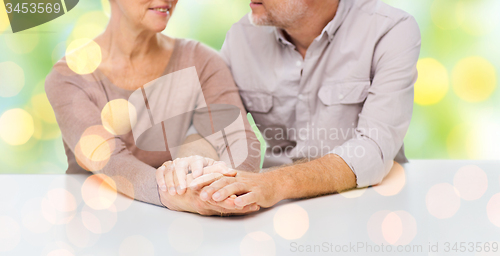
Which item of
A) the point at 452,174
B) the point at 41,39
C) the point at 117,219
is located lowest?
the point at 452,174

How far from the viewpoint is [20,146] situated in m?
1.83

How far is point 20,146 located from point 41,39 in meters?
0.57

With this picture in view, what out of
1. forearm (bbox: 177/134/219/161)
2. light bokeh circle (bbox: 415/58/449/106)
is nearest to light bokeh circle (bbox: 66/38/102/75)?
forearm (bbox: 177/134/219/161)

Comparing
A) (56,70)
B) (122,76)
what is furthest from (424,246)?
(56,70)

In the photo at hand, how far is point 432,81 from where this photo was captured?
78.2 inches

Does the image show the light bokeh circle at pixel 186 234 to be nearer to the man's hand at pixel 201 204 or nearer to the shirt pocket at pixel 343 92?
the man's hand at pixel 201 204

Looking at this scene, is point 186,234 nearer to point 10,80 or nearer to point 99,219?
point 99,219

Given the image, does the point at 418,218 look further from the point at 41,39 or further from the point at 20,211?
the point at 41,39

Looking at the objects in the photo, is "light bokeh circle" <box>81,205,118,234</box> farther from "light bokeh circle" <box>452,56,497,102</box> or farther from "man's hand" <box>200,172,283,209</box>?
"light bokeh circle" <box>452,56,497,102</box>

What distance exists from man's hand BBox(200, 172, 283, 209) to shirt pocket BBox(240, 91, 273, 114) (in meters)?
0.42

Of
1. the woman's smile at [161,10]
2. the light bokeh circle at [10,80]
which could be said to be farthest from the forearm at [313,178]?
the light bokeh circle at [10,80]

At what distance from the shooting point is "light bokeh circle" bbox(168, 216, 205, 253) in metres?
0.75

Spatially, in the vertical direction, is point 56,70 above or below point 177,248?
above

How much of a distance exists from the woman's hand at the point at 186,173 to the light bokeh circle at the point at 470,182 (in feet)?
1.94
